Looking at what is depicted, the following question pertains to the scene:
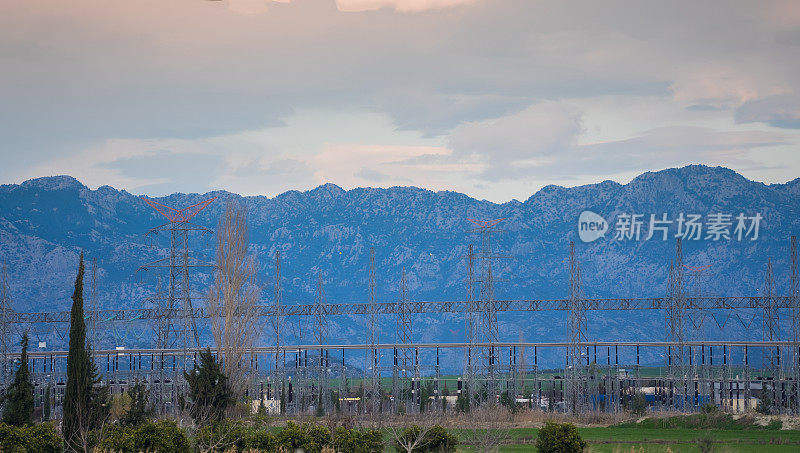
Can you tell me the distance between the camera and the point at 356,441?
1264 inches

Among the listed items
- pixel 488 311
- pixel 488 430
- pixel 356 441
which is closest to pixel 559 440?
pixel 488 430

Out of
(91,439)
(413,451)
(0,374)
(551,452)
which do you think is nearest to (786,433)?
(551,452)

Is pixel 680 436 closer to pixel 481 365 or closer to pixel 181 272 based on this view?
pixel 481 365

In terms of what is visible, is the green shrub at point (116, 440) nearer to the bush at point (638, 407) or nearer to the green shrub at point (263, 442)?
the green shrub at point (263, 442)

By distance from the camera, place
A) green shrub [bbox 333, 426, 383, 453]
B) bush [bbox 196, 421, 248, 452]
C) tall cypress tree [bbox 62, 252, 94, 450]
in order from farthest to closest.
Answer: tall cypress tree [bbox 62, 252, 94, 450], bush [bbox 196, 421, 248, 452], green shrub [bbox 333, 426, 383, 453]

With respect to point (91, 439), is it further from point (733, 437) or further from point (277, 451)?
point (733, 437)

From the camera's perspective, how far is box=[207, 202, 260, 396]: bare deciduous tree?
1580 inches

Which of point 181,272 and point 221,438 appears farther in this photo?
point 181,272

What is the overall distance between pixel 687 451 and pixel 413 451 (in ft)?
42.3

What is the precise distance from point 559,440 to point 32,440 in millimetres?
18594

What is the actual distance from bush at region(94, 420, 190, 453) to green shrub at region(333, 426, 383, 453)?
516 cm

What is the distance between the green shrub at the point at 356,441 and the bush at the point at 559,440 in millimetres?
5648

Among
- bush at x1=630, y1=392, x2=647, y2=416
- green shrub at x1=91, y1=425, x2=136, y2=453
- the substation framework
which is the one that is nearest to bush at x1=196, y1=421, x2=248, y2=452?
green shrub at x1=91, y1=425, x2=136, y2=453

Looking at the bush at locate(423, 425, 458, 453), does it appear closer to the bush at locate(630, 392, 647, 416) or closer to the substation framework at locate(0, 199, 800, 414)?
the substation framework at locate(0, 199, 800, 414)
